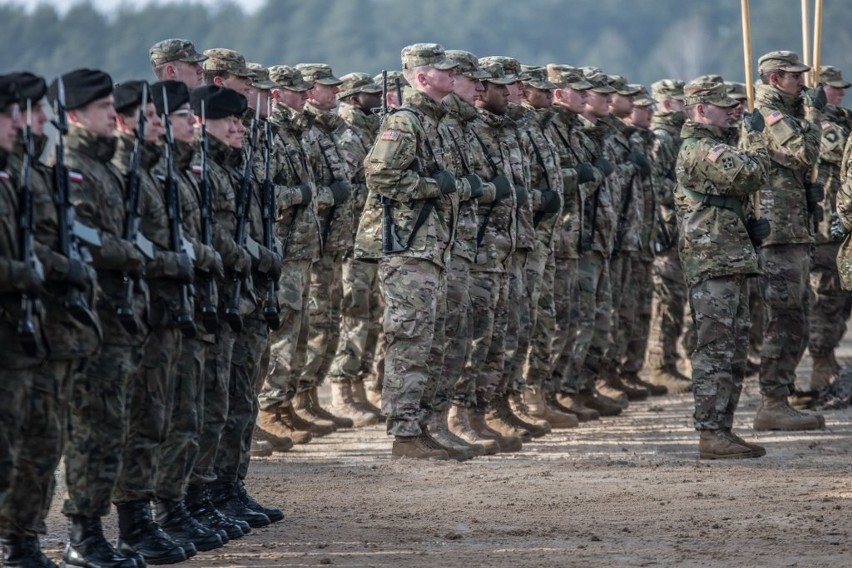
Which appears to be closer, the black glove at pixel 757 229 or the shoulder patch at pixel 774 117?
the black glove at pixel 757 229

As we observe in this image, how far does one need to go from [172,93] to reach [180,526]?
2.10 metres

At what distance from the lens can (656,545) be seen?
8.87m

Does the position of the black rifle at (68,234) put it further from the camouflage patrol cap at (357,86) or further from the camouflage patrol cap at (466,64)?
the camouflage patrol cap at (357,86)

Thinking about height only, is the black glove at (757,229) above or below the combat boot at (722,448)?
above

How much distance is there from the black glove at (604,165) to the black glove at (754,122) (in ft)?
8.62

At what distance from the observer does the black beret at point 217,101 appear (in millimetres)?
9242

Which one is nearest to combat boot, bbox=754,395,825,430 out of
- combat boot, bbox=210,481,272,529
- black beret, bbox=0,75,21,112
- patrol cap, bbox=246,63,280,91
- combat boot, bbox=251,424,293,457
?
combat boot, bbox=251,424,293,457

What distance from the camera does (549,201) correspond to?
1382 cm

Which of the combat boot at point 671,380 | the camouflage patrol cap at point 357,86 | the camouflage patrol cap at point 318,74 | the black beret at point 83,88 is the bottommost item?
the combat boot at point 671,380

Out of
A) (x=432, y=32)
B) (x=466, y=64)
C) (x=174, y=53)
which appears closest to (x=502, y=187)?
(x=466, y=64)

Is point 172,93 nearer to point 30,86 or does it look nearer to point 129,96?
point 129,96

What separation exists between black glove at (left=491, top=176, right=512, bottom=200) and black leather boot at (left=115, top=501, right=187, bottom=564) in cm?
504

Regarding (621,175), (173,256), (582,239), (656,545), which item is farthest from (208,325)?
(621,175)

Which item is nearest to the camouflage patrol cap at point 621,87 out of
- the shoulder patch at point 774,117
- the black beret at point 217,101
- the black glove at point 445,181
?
the shoulder patch at point 774,117
